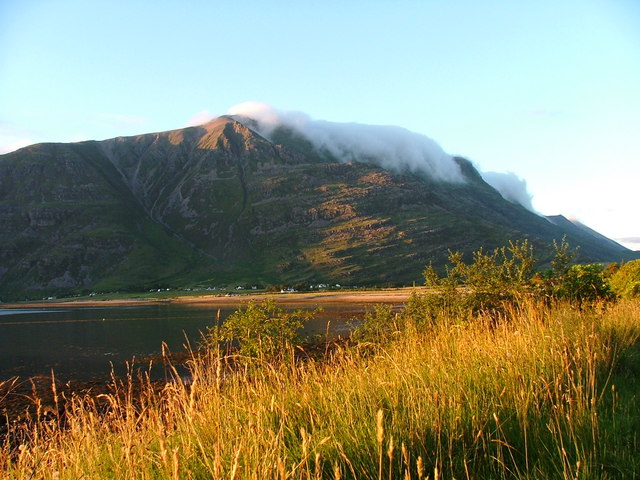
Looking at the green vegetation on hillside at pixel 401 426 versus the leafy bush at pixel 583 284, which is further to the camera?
the leafy bush at pixel 583 284

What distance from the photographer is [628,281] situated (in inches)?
890

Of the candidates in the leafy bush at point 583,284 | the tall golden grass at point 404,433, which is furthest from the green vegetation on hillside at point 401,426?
the leafy bush at point 583,284

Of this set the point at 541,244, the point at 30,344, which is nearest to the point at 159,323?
the point at 30,344

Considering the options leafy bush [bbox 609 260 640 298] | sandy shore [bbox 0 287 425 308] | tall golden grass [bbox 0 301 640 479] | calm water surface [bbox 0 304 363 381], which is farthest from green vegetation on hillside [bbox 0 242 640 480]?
sandy shore [bbox 0 287 425 308]

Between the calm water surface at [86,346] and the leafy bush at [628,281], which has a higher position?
the leafy bush at [628,281]

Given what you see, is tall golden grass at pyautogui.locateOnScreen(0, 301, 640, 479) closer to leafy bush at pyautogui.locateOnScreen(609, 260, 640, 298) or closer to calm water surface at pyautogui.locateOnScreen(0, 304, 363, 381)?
leafy bush at pyautogui.locateOnScreen(609, 260, 640, 298)

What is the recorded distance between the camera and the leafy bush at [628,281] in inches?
814

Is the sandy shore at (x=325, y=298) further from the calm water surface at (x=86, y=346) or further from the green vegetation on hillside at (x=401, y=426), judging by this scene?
the green vegetation on hillside at (x=401, y=426)

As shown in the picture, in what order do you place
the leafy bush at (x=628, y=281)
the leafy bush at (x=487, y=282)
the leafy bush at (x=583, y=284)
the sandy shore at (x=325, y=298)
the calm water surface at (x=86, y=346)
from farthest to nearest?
the sandy shore at (x=325, y=298) < the calm water surface at (x=86, y=346) < the leafy bush at (x=628, y=281) < the leafy bush at (x=583, y=284) < the leafy bush at (x=487, y=282)

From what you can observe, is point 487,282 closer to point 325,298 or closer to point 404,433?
point 404,433

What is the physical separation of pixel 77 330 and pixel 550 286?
5207cm

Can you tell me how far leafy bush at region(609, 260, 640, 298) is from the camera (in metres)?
20.7

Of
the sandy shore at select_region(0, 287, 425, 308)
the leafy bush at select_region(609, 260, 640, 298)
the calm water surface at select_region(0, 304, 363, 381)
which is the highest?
the leafy bush at select_region(609, 260, 640, 298)

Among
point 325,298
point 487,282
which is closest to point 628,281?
point 487,282
